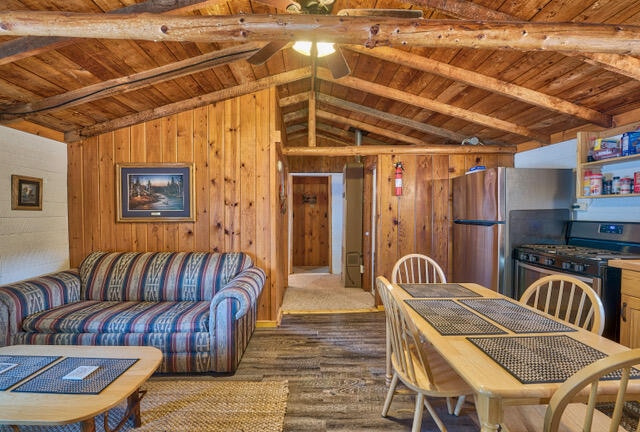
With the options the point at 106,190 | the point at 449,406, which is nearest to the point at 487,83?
the point at 449,406

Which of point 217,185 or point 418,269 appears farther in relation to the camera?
point 217,185

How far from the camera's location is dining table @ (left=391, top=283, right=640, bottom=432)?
0.95 metres

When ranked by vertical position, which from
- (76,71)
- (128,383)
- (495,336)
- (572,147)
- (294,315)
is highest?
(76,71)

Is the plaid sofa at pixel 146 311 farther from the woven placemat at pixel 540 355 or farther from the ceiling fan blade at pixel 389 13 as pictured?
the ceiling fan blade at pixel 389 13

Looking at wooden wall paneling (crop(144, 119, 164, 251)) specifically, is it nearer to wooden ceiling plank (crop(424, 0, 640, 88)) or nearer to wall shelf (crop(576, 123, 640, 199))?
wooden ceiling plank (crop(424, 0, 640, 88))

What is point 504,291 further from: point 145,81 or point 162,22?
point 145,81

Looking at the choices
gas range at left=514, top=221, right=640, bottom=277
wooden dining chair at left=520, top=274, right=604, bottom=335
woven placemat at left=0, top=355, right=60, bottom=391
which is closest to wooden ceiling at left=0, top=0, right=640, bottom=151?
gas range at left=514, top=221, right=640, bottom=277

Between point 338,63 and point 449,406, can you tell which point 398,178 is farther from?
point 449,406

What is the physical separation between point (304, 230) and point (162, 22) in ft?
17.7

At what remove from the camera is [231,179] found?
3.18 metres

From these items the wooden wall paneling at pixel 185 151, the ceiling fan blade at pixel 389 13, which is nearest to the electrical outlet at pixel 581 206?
the ceiling fan blade at pixel 389 13

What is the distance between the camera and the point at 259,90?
3.15 metres

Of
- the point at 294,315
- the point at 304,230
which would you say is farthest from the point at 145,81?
the point at 304,230

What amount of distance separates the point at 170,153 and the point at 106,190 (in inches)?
32.3
